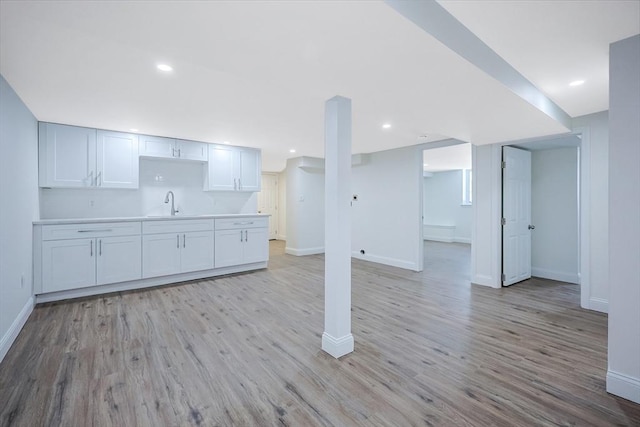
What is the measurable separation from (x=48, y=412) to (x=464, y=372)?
2.66 m

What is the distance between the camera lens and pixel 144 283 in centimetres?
414

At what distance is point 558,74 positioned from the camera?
2.34 m

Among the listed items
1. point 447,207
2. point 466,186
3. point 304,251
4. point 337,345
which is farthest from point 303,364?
point 466,186

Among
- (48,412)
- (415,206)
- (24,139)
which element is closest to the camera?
(48,412)

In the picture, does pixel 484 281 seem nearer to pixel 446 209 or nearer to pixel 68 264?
pixel 446 209

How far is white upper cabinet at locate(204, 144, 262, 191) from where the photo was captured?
5012 mm

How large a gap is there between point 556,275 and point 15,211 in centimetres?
705

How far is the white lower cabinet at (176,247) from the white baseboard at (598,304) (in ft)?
16.7

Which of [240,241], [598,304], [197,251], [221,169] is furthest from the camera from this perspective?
[221,169]

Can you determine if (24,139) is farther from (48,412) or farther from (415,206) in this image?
(415,206)

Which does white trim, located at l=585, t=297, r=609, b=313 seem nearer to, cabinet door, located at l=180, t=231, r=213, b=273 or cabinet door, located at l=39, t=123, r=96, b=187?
cabinet door, located at l=180, t=231, r=213, b=273

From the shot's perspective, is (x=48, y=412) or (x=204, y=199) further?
(x=204, y=199)

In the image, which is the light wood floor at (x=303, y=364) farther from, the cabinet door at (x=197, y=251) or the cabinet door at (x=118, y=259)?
the cabinet door at (x=197, y=251)

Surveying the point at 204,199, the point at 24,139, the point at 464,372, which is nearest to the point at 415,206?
the point at 464,372
